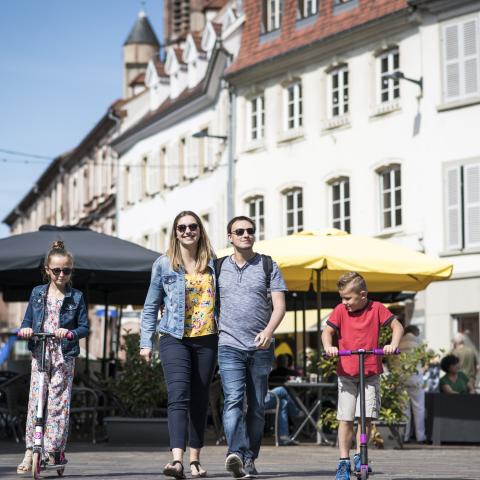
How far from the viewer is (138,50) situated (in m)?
63.6

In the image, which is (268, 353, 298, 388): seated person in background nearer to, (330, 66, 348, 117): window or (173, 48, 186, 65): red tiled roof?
(330, 66, 348, 117): window

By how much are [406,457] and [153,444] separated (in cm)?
314

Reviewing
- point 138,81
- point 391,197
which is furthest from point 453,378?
point 138,81

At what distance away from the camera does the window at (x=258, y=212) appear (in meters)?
40.3

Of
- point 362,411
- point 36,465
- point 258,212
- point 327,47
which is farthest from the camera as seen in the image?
point 258,212

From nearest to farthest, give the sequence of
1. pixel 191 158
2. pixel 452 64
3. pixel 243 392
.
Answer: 1. pixel 243 392
2. pixel 452 64
3. pixel 191 158

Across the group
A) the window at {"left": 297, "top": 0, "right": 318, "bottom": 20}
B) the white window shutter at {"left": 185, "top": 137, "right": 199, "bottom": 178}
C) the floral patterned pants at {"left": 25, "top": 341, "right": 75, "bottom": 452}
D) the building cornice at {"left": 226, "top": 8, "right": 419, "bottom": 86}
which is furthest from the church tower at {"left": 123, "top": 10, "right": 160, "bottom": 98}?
the floral patterned pants at {"left": 25, "top": 341, "right": 75, "bottom": 452}

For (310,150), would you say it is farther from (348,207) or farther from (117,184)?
(117,184)

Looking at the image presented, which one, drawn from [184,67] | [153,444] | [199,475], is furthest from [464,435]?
[184,67]

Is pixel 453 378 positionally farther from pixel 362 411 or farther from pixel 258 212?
pixel 258 212

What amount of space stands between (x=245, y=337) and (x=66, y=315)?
1.44 meters

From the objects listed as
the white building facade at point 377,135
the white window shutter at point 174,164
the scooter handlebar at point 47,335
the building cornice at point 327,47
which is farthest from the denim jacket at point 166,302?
the white window shutter at point 174,164

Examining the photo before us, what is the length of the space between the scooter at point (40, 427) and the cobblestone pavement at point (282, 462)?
0.88ft

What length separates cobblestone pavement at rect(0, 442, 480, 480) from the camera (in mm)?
10984
